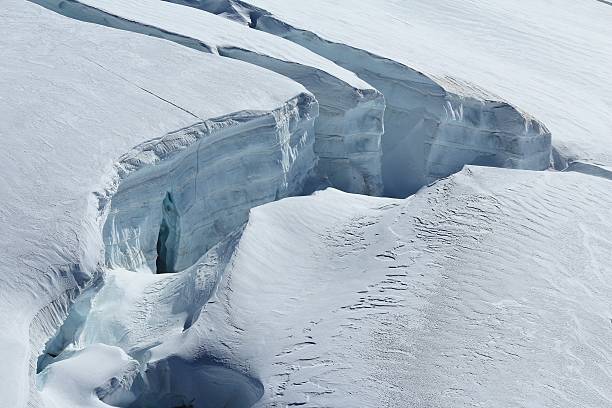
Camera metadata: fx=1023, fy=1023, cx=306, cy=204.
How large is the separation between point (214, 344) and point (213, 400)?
19 cm

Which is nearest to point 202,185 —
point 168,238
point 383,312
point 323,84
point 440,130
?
point 168,238

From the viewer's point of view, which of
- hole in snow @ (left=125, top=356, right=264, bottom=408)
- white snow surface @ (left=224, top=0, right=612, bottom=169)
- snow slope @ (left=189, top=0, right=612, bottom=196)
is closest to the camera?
hole in snow @ (left=125, top=356, right=264, bottom=408)

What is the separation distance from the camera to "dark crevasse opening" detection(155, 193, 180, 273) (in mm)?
4699

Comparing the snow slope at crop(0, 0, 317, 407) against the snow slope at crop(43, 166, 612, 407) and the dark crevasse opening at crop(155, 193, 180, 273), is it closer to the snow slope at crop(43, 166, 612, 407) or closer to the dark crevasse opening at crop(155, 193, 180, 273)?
the dark crevasse opening at crop(155, 193, 180, 273)

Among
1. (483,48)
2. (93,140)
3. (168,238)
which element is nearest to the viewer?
(93,140)

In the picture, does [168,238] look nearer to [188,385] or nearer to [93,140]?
[93,140]

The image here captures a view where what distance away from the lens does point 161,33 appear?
19.5ft

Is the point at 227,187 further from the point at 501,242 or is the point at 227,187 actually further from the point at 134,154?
the point at 501,242

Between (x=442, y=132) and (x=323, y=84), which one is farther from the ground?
(x=323, y=84)

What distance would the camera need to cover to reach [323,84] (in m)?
5.79

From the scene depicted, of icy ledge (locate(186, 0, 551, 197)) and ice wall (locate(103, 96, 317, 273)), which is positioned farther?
icy ledge (locate(186, 0, 551, 197))

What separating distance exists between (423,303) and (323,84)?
2.30 m

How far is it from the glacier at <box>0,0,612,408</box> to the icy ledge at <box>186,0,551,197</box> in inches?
0.5

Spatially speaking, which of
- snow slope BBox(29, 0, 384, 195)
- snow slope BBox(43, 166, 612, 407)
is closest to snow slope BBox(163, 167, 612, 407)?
snow slope BBox(43, 166, 612, 407)
